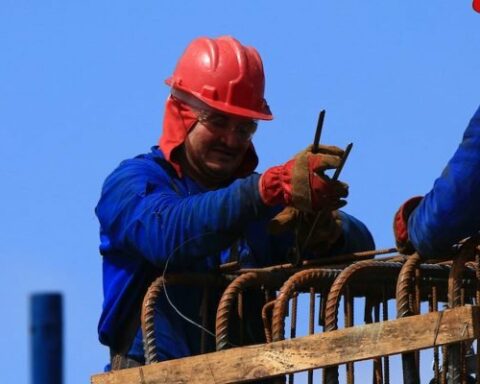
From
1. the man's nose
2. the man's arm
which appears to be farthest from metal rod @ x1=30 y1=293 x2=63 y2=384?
the man's nose

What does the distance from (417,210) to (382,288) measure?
1.09 metres

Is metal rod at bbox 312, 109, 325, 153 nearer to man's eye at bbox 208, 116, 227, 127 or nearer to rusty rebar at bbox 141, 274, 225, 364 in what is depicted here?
rusty rebar at bbox 141, 274, 225, 364

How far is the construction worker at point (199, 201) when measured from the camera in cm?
528

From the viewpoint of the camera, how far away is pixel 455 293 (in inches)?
175

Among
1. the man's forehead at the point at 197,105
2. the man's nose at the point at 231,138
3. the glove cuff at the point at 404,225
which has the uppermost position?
the man's forehead at the point at 197,105

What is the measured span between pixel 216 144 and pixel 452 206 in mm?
2383

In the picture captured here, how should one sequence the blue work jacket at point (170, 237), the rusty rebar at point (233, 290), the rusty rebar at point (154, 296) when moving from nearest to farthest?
the rusty rebar at point (233, 290), the rusty rebar at point (154, 296), the blue work jacket at point (170, 237)

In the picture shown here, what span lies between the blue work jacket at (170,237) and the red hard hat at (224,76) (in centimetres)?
50

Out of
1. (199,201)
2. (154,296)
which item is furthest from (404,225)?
(154,296)

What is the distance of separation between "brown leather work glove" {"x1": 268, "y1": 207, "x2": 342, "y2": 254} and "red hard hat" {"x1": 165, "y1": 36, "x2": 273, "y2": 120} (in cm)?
92

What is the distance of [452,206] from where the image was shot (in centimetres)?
436

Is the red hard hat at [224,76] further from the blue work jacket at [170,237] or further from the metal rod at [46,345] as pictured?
the metal rod at [46,345]

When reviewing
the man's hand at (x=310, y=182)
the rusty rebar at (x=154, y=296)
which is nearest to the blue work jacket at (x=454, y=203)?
the man's hand at (x=310, y=182)

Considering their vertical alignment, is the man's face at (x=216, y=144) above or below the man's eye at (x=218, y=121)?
below
